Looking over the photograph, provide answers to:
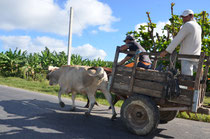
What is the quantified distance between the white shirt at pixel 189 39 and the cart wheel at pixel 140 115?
1271 millimetres

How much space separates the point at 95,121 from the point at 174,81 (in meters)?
2.61

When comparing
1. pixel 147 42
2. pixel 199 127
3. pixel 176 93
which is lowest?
pixel 199 127

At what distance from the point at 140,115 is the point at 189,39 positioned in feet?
6.61

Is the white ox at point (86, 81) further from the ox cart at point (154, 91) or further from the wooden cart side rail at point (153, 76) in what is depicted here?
the wooden cart side rail at point (153, 76)

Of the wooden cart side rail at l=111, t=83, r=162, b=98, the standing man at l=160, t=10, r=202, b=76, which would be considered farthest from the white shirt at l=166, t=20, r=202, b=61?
the wooden cart side rail at l=111, t=83, r=162, b=98

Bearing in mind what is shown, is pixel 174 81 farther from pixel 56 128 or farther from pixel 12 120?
pixel 12 120

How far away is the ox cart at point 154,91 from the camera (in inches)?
162

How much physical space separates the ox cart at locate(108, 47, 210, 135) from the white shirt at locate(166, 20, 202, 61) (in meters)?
0.29

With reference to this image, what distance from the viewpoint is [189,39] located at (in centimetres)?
446

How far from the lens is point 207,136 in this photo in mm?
4816

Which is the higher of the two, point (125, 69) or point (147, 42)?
point (147, 42)

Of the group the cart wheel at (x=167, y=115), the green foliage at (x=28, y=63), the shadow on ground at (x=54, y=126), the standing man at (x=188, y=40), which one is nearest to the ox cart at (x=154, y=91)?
the standing man at (x=188, y=40)

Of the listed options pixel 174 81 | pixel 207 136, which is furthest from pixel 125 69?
pixel 207 136

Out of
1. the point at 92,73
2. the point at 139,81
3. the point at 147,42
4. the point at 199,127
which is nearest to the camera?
the point at 139,81
